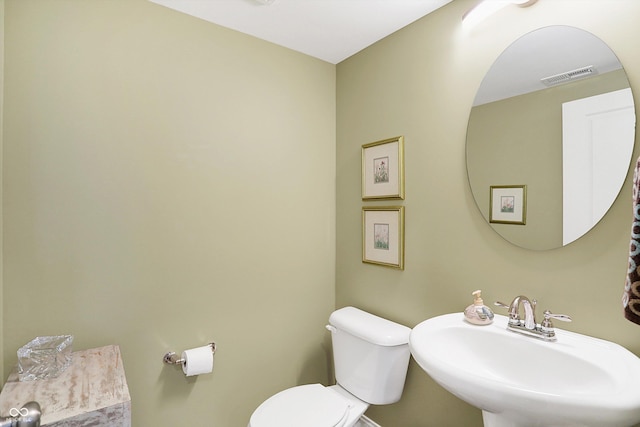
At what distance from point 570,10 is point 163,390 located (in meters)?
2.33

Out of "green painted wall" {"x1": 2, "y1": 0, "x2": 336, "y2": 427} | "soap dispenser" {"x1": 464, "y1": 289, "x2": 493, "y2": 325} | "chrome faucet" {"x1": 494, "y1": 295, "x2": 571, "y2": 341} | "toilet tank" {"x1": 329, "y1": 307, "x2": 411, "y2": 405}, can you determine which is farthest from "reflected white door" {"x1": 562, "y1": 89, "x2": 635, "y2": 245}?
"green painted wall" {"x1": 2, "y1": 0, "x2": 336, "y2": 427}

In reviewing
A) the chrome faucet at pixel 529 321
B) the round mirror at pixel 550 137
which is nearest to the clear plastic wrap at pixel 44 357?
the chrome faucet at pixel 529 321

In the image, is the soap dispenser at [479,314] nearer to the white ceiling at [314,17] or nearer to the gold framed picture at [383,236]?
the gold framed picture at [383,236]

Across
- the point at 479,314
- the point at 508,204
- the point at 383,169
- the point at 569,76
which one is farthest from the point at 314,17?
the point at 479,314

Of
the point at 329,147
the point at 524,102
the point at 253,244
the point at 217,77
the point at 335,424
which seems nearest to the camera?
the point at 524,102

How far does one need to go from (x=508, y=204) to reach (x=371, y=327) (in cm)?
86

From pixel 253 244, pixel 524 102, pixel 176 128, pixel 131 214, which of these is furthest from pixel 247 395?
pixel 524 102

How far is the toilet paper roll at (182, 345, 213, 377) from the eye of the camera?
154 centimetres

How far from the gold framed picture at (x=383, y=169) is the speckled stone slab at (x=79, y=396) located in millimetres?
1449

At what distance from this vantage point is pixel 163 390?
1.57m

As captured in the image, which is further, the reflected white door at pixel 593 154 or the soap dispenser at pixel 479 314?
the soap dispenser at pixel 479 314

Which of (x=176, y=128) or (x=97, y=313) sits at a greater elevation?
(x=176, y=128)

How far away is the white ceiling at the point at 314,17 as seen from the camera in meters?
1.54

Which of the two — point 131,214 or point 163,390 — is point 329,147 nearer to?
point 131,214
